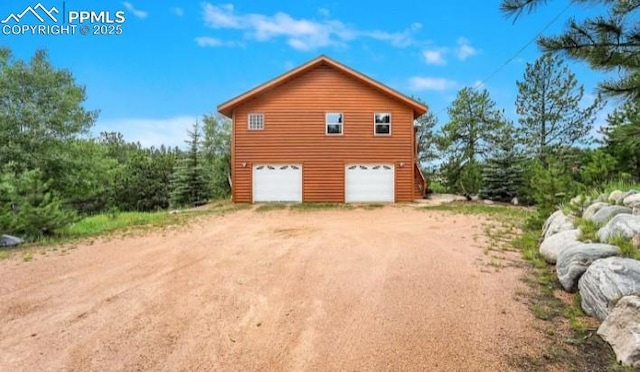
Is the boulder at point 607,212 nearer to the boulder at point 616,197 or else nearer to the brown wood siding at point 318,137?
the boulder at point 616,197

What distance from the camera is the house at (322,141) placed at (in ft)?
50.7

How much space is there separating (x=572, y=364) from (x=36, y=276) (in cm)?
616

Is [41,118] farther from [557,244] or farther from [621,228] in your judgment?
[621,228]

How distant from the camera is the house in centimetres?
1545

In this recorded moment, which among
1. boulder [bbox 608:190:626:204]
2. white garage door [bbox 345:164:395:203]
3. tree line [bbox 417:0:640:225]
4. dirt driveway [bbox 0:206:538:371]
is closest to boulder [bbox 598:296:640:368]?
dirt driveway [bbox 0:206:538:371]

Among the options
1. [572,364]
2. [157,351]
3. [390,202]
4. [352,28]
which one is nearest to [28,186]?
[157,351]

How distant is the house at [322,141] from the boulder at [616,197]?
9446 mm

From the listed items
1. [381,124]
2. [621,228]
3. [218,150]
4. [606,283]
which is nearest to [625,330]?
[606,283]

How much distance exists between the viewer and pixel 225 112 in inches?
621

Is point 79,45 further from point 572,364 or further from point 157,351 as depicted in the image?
point 572,364

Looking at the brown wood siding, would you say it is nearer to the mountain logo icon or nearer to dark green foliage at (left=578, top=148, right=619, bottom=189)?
dark green foliage at (left=578, top=148, right=619, bottom=189)

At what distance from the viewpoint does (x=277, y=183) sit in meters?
15.5

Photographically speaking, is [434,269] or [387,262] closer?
[434,269]

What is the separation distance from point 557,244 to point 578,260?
111 centimetres
